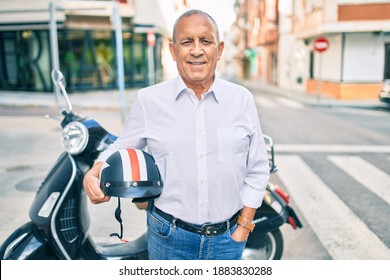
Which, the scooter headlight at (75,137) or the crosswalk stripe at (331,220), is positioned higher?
the scooter headlight at (75,137)

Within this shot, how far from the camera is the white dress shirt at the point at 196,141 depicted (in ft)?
5.56

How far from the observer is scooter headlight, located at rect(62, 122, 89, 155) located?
2107mm

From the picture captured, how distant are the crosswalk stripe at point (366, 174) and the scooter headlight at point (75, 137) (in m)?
3.35

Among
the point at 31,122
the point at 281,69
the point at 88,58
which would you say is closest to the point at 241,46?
the point at 281,69

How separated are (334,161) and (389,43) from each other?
1345 centimetres

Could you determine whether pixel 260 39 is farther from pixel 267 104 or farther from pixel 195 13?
pixel 195 13

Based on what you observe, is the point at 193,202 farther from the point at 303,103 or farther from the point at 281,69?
the point at 281,69

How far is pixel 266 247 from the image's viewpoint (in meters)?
2.87

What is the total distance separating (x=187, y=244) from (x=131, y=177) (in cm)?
40

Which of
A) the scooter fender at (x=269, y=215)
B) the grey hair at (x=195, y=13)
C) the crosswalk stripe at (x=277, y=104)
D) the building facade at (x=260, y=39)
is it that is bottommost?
the crosswalk stripe at (x=277, y=104)

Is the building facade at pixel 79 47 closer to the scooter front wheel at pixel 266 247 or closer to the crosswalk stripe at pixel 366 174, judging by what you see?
the crosswalk stripe at pixel 366 174

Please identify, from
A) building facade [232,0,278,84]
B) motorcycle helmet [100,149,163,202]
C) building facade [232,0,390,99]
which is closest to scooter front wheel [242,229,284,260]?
motorcycle helmet [100,149,163,202]

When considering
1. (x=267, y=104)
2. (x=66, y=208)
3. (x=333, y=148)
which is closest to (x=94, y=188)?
(x=66, y=208)

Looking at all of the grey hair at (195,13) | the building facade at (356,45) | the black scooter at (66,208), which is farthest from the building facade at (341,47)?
the grey hair at (195,13)
